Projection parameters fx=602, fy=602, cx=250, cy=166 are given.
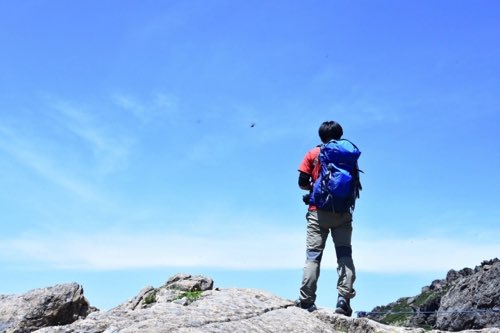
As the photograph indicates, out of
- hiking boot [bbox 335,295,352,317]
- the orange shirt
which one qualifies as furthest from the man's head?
hiking boot [bbox 335,295,352,317]

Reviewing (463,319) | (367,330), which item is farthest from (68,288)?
(463,319)

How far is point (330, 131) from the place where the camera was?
1474 centimetres

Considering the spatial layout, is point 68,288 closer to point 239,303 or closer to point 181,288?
point 181,288

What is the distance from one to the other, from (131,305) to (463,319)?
5286 inches

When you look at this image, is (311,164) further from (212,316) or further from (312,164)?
(212,316)

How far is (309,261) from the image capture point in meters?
14.1

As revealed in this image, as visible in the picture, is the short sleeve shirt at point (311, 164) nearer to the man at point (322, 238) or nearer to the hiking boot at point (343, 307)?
the man at point (322, 238)

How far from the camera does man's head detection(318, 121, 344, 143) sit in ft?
48.4

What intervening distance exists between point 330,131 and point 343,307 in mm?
4198

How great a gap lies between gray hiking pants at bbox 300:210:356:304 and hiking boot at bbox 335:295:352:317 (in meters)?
0.12

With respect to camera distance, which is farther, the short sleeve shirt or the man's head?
the man's head

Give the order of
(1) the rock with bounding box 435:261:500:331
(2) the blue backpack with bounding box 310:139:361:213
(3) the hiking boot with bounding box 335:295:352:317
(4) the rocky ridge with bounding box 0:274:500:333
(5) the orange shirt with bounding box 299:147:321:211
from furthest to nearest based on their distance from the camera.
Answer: (1) the rock with bounding box 435:261:500:331 < (5) the orange shirt with bounding box 299:147:321:211 < (2) the blue backpack with bounding box 310:139:361:213 < (3) the hiking boot with bounding box 335:295:352:317 < (4) the rocky ridge with bounding box 0:274:500:333

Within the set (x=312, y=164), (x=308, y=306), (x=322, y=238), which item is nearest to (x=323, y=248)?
(x=322, y=238)

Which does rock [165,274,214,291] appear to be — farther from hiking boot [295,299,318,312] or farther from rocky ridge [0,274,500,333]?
hiking boot [295,299,318,312]
